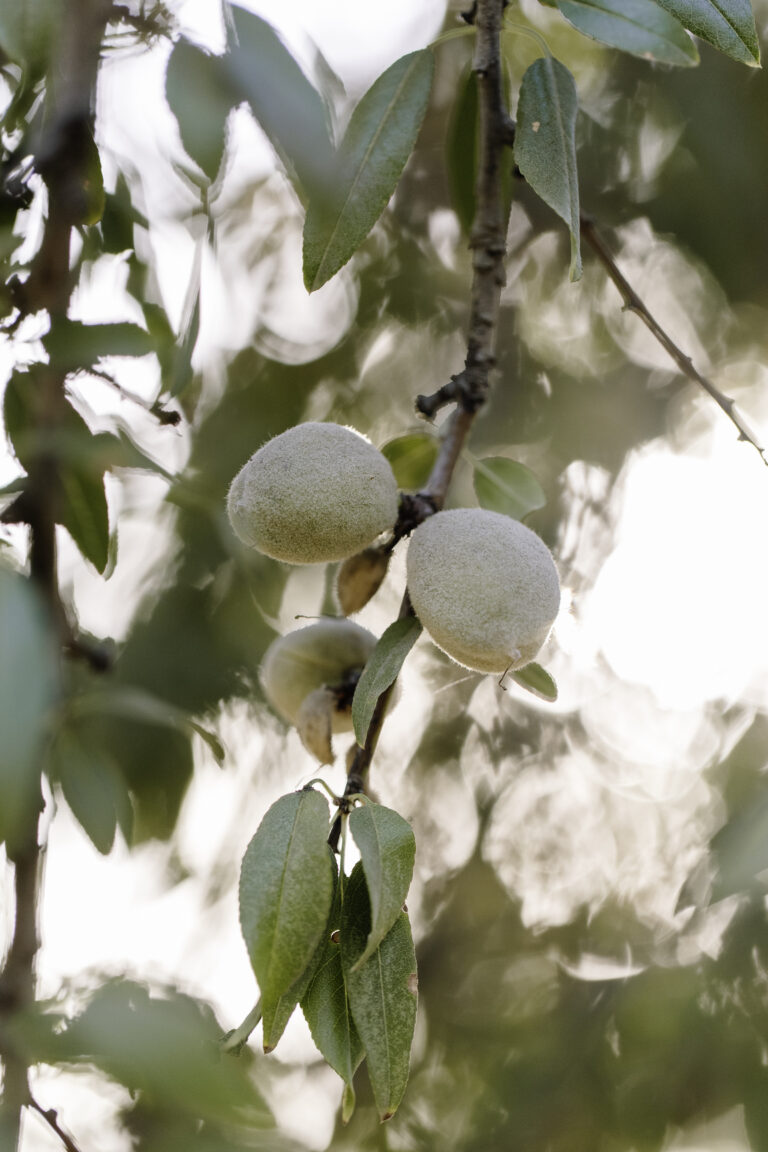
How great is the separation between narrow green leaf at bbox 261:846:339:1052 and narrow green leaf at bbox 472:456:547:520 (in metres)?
0.41

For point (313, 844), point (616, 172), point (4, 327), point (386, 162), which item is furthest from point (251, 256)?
point (313, 844)

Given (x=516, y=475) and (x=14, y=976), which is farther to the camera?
(x=516, y=475)

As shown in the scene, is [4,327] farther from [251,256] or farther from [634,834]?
[634,834]

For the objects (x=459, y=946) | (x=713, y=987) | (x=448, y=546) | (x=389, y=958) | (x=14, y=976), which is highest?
(x=448, y=546)

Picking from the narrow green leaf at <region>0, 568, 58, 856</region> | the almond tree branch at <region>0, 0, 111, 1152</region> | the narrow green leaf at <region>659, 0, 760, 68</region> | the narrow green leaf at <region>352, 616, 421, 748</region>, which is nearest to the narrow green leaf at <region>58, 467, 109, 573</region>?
the almond tree branch at <region>0, 0, 111, 1152</region>

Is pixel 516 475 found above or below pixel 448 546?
below

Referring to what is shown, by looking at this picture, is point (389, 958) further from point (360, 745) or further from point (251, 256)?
point (251, 256)

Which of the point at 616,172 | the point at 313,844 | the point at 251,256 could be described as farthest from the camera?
the point at 251,256

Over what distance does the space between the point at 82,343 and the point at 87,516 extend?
17 centimetres

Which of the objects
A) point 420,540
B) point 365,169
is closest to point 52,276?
point 365,169

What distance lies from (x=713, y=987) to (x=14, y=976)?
42.9 inches

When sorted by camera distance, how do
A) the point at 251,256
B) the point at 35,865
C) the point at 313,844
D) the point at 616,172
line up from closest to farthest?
the point at 313,844 < the point at 35,865 < the point at 616,172 < the point at 251,256

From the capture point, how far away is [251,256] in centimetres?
192

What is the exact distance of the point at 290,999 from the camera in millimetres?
604
